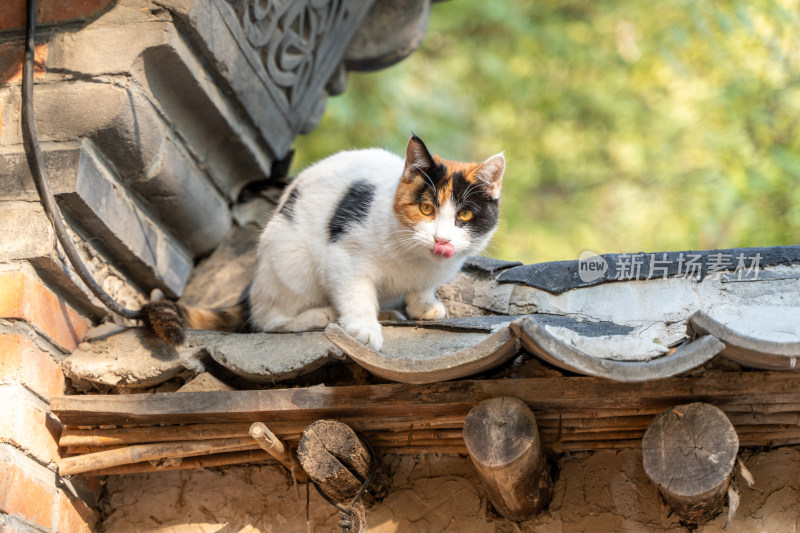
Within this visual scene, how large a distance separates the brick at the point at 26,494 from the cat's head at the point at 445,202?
1.24 meters

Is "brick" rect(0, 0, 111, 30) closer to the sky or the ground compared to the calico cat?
closer to the sky

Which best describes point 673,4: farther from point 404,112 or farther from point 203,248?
point 203,248

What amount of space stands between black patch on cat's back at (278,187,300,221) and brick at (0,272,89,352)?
0.73 meters

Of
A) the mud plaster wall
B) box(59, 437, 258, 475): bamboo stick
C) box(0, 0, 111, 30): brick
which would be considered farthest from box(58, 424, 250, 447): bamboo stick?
box(0, 0, 111, 30): brick

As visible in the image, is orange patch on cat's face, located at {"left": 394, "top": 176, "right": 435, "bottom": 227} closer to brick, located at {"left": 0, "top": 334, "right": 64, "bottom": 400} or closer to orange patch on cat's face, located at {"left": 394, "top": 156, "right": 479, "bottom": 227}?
orange patch on cat's face, located at {"left": 394, "top": 156, "right": 479, "bottom": 227}

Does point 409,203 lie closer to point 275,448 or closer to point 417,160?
point 417,160

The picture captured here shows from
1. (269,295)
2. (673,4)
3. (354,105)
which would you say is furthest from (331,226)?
(673,4)

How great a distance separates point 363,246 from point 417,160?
307 mm

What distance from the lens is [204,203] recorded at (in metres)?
2.99

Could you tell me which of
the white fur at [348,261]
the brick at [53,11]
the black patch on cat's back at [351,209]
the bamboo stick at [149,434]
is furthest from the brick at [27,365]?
the brick at [53,11]

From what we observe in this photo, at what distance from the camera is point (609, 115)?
635 cm

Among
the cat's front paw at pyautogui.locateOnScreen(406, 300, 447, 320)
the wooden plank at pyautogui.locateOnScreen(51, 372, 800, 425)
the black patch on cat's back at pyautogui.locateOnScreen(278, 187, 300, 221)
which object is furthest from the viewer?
the black patch on cat's back at pyautogui.locateOnScreen(278, 187, 300, 221)

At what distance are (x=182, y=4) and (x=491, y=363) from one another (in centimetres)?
147

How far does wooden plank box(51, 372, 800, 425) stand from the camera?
6.26ft
